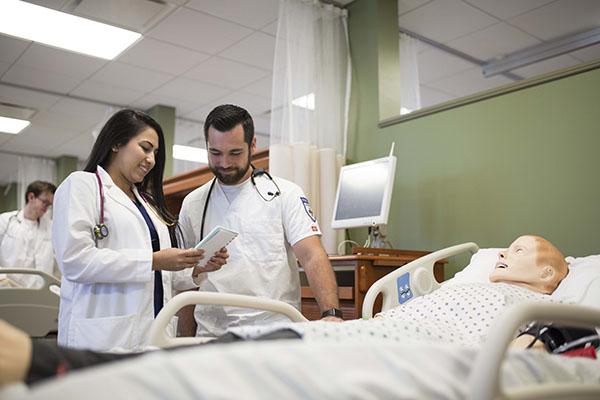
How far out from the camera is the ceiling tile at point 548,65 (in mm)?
4453

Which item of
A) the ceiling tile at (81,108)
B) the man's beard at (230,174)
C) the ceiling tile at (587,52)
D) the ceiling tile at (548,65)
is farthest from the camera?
the ceiling tile at (81,108)

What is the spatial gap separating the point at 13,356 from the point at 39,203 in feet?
13.5

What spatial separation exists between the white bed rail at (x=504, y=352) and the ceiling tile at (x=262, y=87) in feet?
13.3

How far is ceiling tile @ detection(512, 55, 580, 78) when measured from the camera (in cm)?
445

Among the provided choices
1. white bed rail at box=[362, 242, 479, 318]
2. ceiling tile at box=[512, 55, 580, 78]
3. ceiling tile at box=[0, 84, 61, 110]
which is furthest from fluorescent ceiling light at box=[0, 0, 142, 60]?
ceiling tile at box=[512, 55, 580, 78]

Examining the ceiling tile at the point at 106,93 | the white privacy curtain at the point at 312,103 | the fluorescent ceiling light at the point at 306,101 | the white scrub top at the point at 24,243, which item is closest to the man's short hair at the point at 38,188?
the white scrub top at the point at 24,243

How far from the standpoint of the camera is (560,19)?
3.86 m

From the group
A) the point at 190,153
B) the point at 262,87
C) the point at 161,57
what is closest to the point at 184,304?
the point at 161,57

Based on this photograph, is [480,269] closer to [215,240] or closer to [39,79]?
[215,240]

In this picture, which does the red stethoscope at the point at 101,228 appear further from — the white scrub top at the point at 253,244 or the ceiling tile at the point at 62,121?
the ceiling tile at the point at 62,121

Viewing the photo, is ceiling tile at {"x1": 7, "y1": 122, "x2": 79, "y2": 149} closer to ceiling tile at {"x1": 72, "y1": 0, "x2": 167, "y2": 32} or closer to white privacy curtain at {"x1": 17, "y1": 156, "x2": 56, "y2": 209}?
white privacy curtain at {"x1": 17, "y1": 156, "x2": 56, "y2": 209}

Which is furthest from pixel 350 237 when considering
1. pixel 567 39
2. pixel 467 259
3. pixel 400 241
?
pixel 567 39

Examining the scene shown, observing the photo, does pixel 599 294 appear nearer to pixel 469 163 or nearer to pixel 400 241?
pixel 469 163

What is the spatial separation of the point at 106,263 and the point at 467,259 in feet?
6.08
